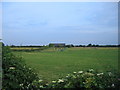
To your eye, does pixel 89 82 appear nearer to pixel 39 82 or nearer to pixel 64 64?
pixel 39 82

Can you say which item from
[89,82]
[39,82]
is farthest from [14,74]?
[89,82]

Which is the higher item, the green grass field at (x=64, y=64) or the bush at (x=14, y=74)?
the bush at (x=14, y=74)

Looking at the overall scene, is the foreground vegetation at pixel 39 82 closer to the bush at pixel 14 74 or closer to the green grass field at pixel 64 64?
the bush at pixel 14 74

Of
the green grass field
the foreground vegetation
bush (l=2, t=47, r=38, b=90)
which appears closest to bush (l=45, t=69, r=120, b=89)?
the foreground vegetation

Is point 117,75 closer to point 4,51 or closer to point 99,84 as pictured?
point 99,84

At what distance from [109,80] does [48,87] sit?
943mm

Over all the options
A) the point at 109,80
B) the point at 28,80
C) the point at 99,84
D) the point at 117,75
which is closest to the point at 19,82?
the point at 28,80

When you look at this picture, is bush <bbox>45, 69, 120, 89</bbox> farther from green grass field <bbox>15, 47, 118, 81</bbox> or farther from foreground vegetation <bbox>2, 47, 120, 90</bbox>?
green grass field <bbox>15, 47, 118, 81</bbox>

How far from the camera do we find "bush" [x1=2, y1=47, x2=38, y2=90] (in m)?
2.72

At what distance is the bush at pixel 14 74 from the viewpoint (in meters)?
2.72

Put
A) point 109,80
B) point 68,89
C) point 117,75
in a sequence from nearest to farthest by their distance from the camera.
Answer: point 68,89
point 109,80
point 117,75

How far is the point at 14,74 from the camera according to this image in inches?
113

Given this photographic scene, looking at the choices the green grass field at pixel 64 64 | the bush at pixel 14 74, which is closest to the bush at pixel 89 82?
the bush at pixel 14 74

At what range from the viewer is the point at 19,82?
2.83 meters
